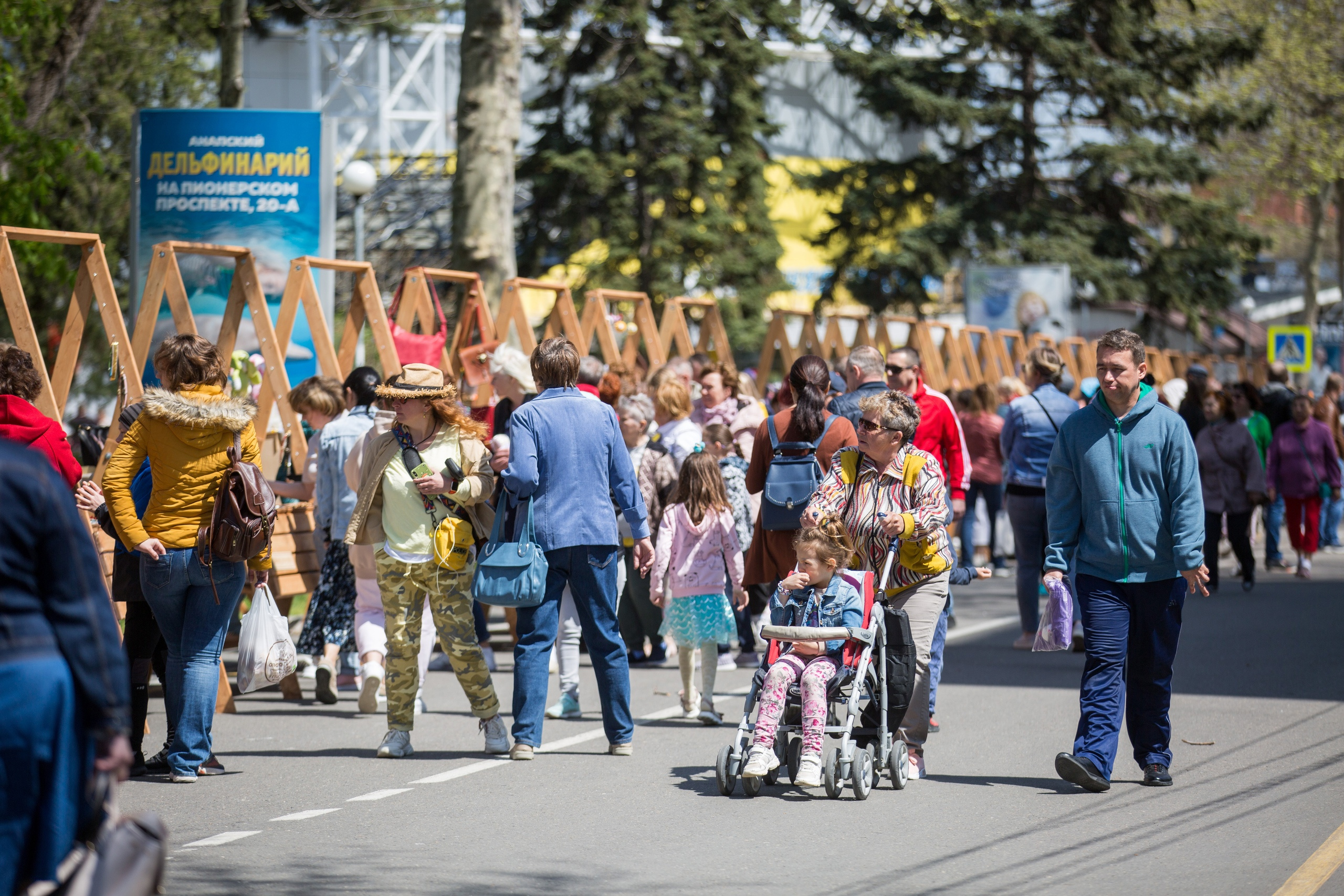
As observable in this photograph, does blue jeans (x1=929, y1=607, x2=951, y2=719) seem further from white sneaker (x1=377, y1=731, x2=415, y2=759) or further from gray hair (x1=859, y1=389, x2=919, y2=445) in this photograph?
white sneaker (x1=377, y1=731, x2=415, y2=759)

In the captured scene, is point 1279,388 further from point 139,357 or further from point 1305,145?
point 1305,145

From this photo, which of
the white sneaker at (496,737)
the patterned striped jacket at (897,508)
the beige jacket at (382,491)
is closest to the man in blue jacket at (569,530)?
the white sneaker at (496,737)

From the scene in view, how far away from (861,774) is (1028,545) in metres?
4.89

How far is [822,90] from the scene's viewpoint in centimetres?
4938

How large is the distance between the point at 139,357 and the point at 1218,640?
25.7ft

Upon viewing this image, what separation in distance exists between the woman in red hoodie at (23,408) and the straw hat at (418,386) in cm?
148

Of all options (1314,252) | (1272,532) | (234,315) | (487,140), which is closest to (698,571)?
(234,315)

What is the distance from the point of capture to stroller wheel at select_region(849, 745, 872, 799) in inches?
264

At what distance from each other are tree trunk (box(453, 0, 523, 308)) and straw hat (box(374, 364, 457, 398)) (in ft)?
24.5

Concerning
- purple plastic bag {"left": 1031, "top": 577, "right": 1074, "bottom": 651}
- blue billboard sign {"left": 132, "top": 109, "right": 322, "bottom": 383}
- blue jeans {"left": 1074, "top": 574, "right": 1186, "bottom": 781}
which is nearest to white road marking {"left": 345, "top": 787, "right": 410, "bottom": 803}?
purple plastic bag {"left": 1031, "top": 577, "right": 1074, "bottom": 651}

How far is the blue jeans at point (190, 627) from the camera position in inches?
277

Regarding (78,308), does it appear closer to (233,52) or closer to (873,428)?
(873,428)

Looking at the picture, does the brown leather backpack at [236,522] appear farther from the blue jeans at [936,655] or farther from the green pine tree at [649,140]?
the green pine tree at [649,140]

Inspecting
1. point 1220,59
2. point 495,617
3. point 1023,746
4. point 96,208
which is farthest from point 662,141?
point 1023,746
